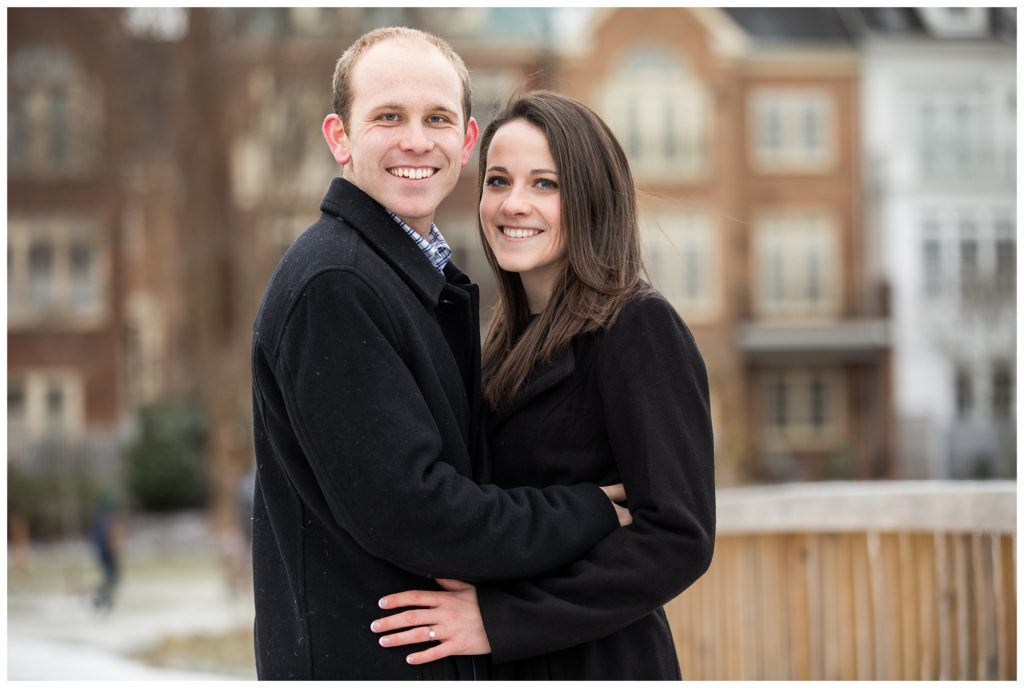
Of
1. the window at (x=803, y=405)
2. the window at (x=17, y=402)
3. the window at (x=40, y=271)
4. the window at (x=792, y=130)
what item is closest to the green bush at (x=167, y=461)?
the window at (x=17, y=402)

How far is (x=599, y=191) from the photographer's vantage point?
2.65 meters

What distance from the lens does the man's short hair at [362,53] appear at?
250 cm

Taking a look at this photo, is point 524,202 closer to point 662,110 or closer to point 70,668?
point 70,668

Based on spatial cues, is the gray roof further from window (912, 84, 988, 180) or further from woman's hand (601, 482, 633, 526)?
woman's hand (601, 482, 633, 526)

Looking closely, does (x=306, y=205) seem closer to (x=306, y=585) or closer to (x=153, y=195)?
(x=153, y=195)

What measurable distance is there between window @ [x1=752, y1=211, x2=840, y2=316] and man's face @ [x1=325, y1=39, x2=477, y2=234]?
2678 cm

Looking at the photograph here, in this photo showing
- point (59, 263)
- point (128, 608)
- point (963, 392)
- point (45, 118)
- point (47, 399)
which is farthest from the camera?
point (963, 392)

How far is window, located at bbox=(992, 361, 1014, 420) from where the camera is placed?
28.2 meters

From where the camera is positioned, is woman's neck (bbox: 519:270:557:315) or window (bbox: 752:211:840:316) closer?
woman's neck (bbox: 519:270:557:315)

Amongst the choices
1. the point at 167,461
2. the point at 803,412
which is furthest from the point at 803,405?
the point at 167,461

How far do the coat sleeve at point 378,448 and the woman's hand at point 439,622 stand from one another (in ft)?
0.30

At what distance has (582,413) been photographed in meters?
2.57

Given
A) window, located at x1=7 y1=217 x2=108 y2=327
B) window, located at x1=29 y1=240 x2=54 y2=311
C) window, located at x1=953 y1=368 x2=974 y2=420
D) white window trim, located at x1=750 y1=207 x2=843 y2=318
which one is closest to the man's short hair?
window, located at x1=7 y1=217 x2=108 y2=327

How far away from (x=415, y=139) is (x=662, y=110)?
86.4ft
